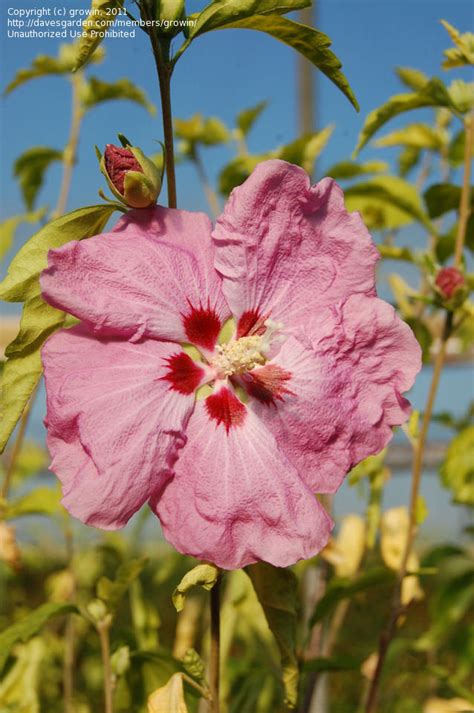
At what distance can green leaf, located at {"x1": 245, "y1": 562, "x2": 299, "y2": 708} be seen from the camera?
0.62 metres

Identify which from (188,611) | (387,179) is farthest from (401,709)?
(387,179)

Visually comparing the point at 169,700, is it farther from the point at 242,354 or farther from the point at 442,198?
the point at 442,198

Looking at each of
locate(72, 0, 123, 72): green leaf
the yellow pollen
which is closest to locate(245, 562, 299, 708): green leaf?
the yellow pollen

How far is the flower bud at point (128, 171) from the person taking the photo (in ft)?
1.84

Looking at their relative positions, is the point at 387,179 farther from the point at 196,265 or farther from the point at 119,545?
the point at 119,545

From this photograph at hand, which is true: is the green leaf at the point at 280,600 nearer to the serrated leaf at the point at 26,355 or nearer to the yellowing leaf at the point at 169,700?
the yellowing leaf at the point at 169,700

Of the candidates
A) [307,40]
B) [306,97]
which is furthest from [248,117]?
[307,40]

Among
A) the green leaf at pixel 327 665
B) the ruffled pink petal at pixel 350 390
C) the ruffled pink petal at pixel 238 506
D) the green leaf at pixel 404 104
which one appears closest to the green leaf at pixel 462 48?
the green leaf at pixel 404 104

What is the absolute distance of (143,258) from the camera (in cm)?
57

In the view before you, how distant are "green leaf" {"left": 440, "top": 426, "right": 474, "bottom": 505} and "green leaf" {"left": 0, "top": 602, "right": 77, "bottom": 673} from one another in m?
0.65

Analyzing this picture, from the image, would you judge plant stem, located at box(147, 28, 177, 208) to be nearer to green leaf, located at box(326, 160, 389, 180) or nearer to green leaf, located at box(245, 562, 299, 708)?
green leaf, located at box(245, 562, 299, 708)

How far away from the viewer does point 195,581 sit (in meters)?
0.55

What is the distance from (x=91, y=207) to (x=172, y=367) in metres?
0.13

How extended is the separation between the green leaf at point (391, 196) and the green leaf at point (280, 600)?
70 cm
